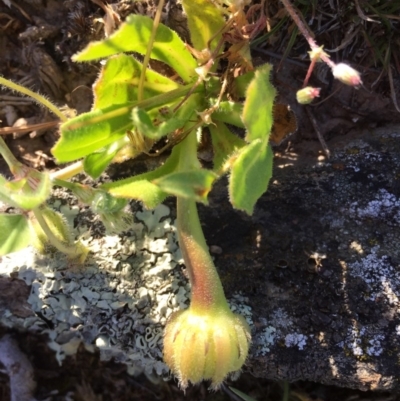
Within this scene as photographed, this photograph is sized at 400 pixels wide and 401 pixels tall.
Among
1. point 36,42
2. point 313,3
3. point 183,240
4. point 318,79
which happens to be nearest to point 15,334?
point 183,240

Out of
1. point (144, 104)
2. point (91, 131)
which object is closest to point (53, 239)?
point (91, 131)

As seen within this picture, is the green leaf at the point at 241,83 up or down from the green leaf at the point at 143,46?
down

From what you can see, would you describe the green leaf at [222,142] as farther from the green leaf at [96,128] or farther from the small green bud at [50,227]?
the small green bud at [50,227]

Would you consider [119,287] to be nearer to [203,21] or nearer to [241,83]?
[241,83]

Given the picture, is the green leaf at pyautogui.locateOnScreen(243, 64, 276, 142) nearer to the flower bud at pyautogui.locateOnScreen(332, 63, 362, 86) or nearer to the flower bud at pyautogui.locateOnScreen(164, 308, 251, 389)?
the flower bud at pyautogui.locateOnScreen(332, 63, 362, 86)

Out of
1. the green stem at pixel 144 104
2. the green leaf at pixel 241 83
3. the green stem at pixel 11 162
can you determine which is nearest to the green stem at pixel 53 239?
the green stem at pixel 11 162

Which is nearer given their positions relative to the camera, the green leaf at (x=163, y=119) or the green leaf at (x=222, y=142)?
the green leaf at (x=163, y=119)
